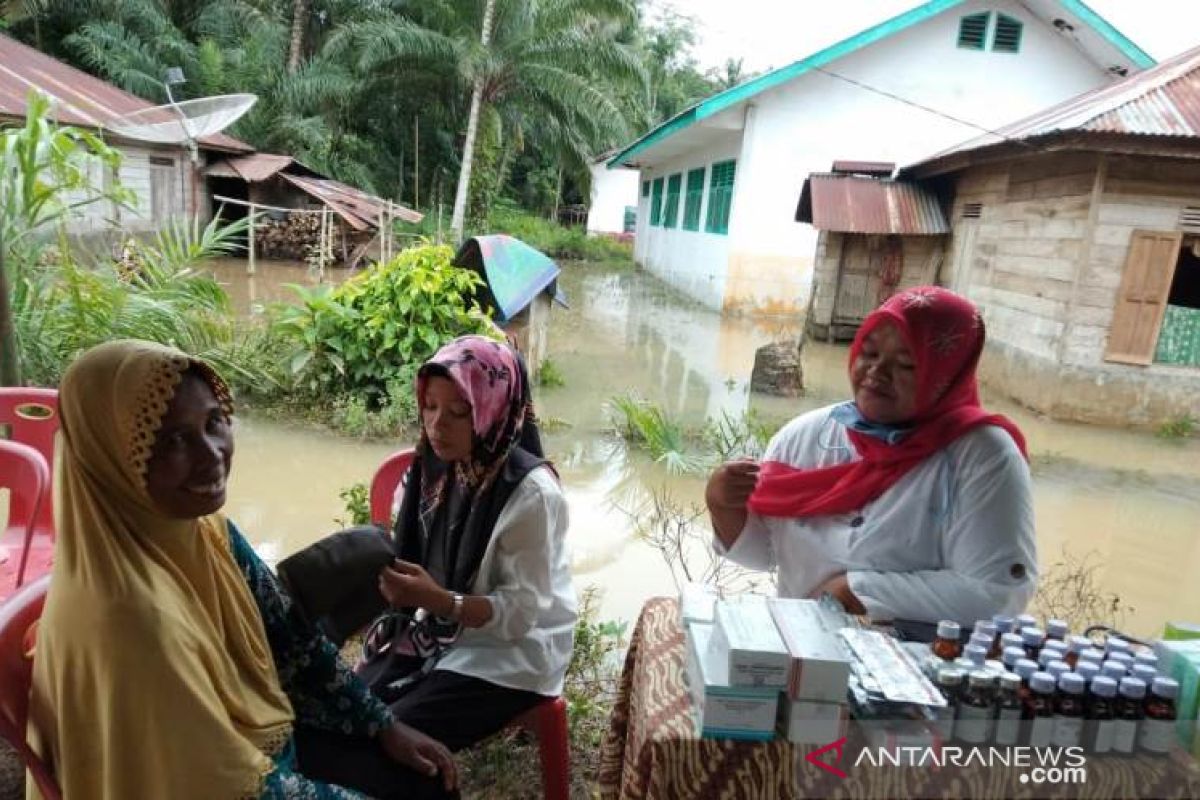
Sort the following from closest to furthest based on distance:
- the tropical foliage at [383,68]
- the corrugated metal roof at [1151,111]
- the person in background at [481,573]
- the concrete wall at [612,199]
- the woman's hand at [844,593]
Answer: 1. the woman's hand at [844,593]
2. the person in background at [481,573]
3. the corrugated metal roof at [1151,111]
4. the tropical foliage at [383,68]
5. the concrete wall at [612,199]

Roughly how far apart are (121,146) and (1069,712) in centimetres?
1554

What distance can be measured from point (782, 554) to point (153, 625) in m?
1.33

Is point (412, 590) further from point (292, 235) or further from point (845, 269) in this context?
point (292, 235)

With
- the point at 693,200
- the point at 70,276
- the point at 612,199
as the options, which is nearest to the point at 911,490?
the point at 70,276

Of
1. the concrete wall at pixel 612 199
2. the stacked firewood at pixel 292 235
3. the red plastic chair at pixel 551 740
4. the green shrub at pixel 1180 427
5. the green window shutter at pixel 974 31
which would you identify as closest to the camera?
the red plastic chair at pixel 551 740

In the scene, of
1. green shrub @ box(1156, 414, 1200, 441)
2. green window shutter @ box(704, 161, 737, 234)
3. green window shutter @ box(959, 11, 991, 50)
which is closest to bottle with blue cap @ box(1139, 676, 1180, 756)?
green shrub @ box(1156, 414, 1200, 441)

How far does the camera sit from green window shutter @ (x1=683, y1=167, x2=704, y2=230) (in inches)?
644

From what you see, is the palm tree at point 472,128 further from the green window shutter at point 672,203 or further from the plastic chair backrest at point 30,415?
the plastic chair backrest at point 30,415

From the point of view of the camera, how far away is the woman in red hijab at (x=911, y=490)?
1.64 meters

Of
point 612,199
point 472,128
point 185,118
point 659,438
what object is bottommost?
point 659,438

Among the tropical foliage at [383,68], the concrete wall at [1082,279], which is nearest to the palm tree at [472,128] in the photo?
the tropical foliage at [383,68]

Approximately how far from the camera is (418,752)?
66.2 inches

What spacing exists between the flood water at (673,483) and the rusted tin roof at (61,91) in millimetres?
6628

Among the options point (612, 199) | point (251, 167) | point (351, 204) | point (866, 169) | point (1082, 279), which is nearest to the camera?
point (1082, 279)
